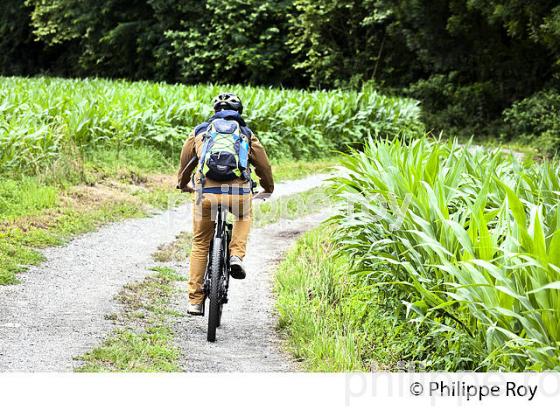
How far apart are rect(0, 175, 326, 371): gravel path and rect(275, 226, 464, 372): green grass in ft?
4.79

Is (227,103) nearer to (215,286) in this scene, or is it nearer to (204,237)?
(204,237)

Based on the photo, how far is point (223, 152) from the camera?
6395 millimetres

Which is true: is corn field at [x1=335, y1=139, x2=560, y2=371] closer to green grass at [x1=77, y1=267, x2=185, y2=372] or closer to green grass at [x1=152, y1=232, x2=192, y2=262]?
green grass at [x1=77, y1=267, x2=185, y2=372]

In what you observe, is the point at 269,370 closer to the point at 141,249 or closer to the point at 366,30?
the point at 141,249

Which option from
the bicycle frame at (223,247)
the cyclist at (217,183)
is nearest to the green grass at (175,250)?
the cyclist at (217,183)

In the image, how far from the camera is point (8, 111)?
50.5ft

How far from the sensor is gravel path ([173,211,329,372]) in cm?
619

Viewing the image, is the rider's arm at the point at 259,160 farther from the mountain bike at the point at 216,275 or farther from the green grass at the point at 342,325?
the green grass at the point at 342,325

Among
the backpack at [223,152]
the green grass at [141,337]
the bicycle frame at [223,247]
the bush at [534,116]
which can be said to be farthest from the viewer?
the bush at [534,116]

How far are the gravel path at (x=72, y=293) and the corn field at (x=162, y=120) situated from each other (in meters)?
2.47

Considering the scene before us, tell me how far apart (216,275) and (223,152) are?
34.7 inches

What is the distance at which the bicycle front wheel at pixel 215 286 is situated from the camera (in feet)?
21.4

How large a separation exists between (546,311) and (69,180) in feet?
31.5

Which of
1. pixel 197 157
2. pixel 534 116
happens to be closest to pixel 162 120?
pixel 197 157
